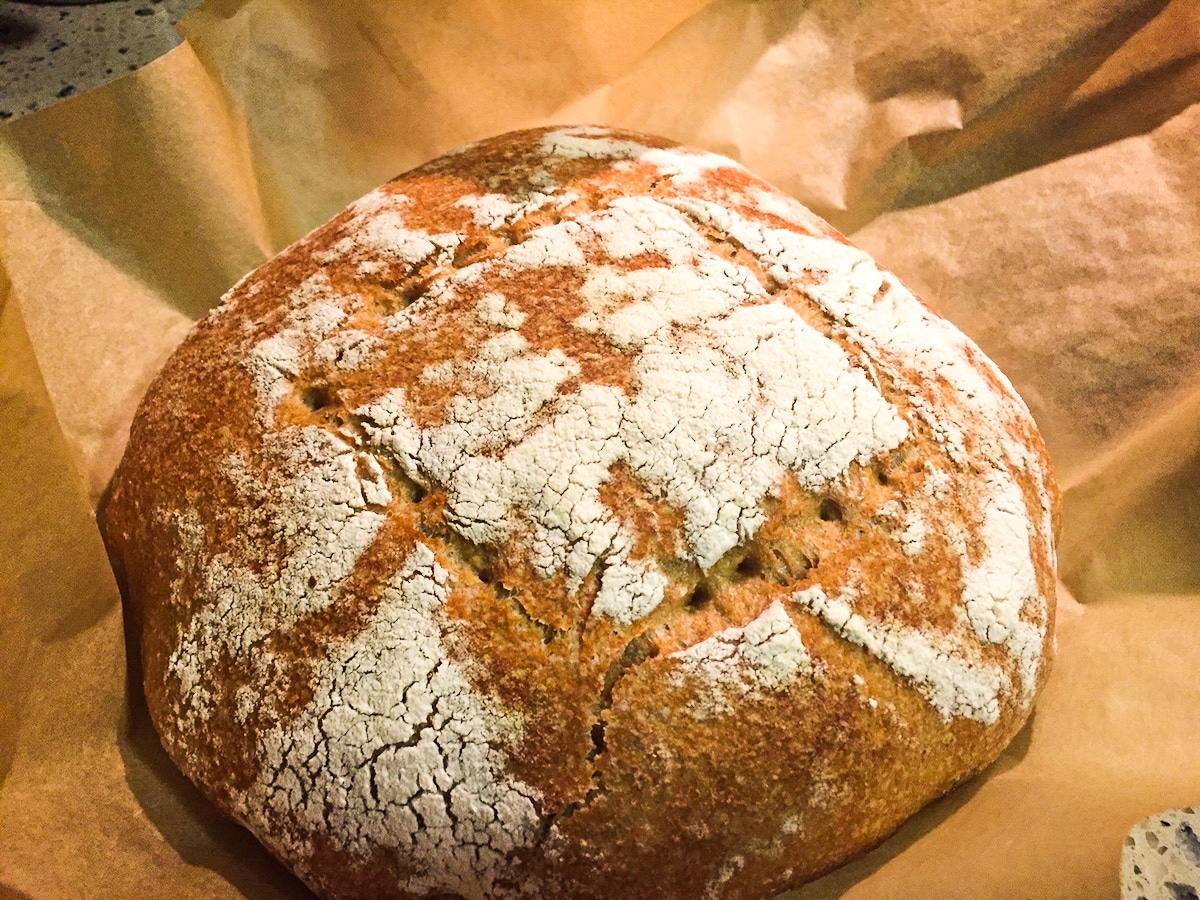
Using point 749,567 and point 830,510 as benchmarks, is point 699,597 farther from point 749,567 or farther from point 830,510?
point 830,510

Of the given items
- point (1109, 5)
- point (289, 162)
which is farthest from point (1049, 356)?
point (289, 162)

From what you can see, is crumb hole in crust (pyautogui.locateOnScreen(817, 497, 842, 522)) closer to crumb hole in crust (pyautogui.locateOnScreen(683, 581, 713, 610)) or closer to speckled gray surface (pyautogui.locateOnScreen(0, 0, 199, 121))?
crumb hole in crust (pyautogui.locateOnScreen(683, 581, 713, 610))

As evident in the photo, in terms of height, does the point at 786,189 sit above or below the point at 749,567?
above

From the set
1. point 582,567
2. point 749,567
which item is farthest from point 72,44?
point 749,567

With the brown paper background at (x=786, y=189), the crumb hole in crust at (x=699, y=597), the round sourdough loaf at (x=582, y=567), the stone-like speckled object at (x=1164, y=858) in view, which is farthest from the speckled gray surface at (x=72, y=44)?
the stone-like speckled object at (x=1164, y=858)

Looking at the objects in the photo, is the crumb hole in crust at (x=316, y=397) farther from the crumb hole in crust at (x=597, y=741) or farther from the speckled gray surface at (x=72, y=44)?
the speckled gray surface at (x=72, y=44)

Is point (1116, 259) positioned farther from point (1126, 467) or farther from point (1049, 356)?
point (1126, 467)

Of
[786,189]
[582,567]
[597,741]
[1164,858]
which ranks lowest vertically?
[1164,858]
